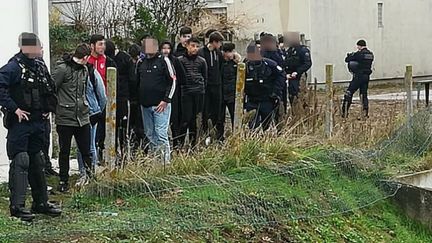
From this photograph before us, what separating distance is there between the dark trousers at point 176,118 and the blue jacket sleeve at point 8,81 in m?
3.73

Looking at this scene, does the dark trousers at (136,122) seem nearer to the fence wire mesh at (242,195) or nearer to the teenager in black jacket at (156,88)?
the teenager in black jacket at (156,88)

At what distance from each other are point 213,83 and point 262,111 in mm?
807

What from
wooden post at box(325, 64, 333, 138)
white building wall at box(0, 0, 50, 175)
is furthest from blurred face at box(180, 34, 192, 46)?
wooden post at box(325, 64, 333, 138)

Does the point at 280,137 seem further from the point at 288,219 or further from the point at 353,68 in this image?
the point at 353,68

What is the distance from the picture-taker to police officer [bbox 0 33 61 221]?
7426 mm

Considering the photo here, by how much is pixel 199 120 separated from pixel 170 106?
809 millimetres

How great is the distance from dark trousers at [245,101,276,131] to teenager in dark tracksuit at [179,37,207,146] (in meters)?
0.81

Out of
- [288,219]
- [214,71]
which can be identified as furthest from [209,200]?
[214,71]

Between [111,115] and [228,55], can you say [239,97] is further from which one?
[111,115]

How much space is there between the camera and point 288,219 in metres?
8.51

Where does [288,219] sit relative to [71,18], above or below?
below

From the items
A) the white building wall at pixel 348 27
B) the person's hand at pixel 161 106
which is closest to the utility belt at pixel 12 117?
the person's hand at pixel 161 106

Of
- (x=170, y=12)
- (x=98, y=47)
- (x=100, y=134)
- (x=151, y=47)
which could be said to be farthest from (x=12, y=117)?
(x=170, y=12)

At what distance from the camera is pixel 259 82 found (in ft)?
38.4
